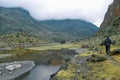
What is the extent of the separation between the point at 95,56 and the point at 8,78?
68.4ft

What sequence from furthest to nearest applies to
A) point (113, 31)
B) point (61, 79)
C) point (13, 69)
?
point (113, 31) < point (13, 69) < point (61, 79)

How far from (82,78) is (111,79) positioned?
254 inches

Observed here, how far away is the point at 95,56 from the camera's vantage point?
5475 centimetres

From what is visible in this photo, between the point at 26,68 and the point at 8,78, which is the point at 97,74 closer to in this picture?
the point at 8,78

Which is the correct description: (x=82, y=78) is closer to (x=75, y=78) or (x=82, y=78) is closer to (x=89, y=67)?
(x=75, y=78)

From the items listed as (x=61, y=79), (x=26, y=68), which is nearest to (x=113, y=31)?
(x=26, y=68)

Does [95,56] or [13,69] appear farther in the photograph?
[13,69]

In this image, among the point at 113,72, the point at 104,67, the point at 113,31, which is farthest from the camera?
the point at 113,31

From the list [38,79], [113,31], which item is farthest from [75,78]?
[113,31]

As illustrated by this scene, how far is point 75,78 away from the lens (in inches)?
1613

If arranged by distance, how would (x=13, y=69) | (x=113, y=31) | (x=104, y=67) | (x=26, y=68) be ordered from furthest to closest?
(x=113, y=31)
(x=26, y=68)
(x=13, y=69)
(x=104, y=67)

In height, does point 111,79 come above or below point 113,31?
below

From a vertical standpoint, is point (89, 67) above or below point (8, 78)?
above

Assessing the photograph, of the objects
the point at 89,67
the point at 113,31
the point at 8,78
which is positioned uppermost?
the point at 113,31
